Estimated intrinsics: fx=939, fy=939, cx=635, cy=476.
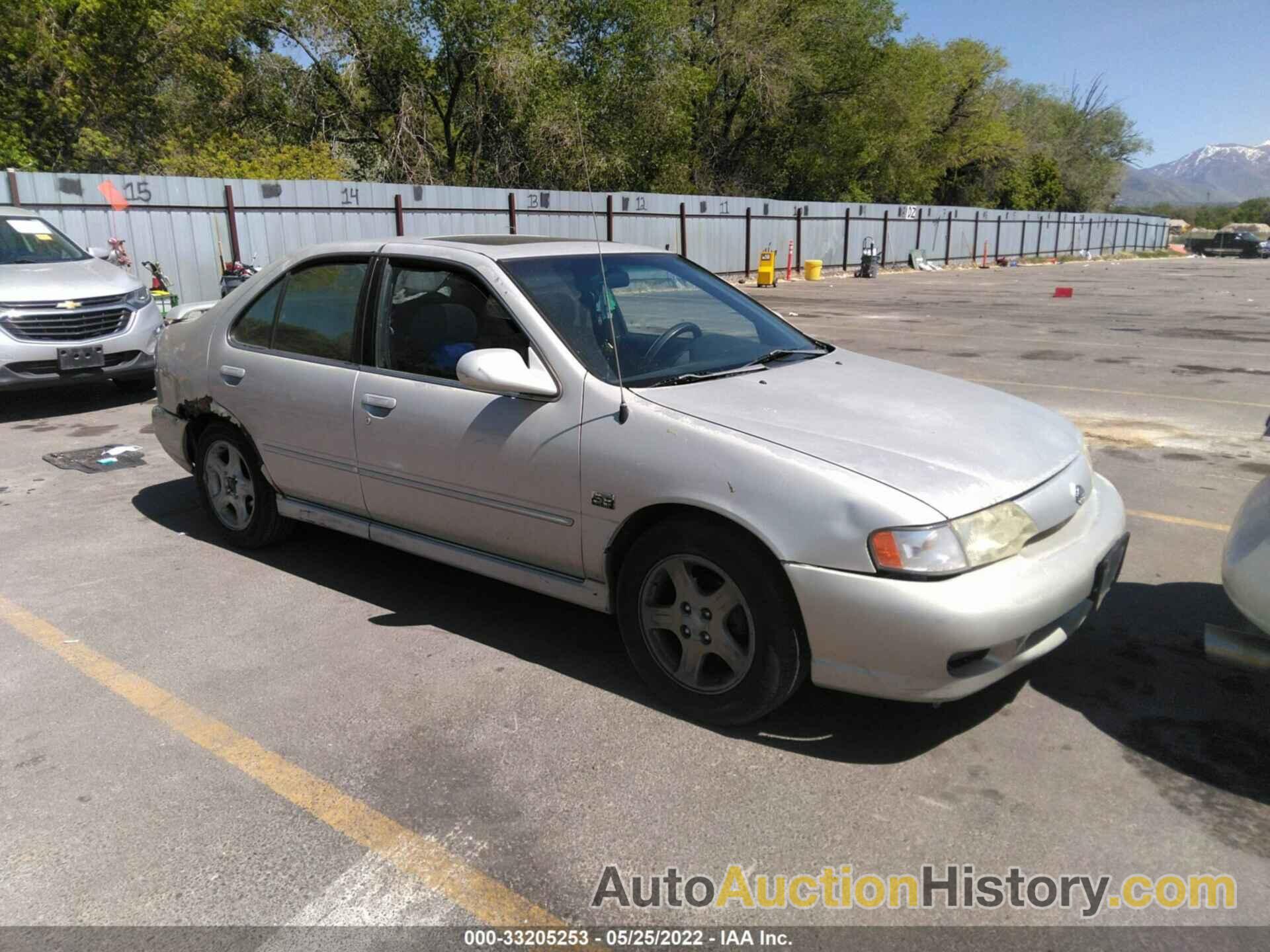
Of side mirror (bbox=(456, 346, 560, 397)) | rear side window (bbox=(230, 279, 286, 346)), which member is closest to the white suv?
rear side window (bbox=(230, 279, 286, 346))

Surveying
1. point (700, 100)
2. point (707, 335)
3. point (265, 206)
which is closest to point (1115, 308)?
point (265, 206)

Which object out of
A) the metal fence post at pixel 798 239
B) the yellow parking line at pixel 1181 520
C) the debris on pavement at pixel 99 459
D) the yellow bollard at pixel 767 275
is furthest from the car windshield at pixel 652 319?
the metal fence post at pixel 798 239

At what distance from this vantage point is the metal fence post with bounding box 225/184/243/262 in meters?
15.7

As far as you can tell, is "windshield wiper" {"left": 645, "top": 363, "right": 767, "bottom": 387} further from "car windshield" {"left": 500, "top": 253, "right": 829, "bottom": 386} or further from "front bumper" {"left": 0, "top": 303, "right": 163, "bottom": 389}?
"front bumper" {"left": 0, "top": 303, "right": 163, "bottom": 389}

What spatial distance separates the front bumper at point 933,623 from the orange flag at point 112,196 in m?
14.8

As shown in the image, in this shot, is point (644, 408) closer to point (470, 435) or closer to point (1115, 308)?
point (470, 435)

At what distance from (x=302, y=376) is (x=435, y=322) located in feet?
2.63

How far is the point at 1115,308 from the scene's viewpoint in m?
19.6

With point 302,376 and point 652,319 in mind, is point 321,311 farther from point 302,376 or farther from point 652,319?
point 652,319

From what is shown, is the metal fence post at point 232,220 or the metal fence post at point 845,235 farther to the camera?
the metal fence post at point 845,235

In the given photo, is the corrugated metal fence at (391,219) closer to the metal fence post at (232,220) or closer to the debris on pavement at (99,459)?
the metal fence post at (232,220)

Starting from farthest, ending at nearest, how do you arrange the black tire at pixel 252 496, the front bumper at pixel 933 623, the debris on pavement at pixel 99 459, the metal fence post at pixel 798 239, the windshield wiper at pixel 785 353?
the metal fence post at pixel 798 239, the debris on pavement at pixel 99 459, the black tire at pixel 252 496, the windshield wiper at pixel 785 353, the front bumper at pixel 933 623

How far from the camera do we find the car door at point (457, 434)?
347 cm

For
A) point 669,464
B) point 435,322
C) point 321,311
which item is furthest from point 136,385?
point 669,464
